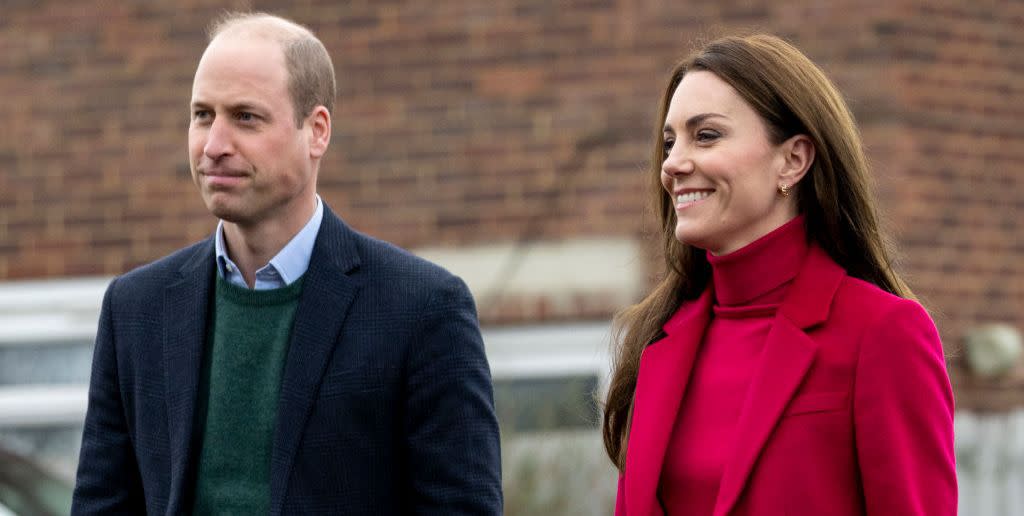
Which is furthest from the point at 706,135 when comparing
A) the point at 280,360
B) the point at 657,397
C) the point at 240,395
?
the point at 240,395

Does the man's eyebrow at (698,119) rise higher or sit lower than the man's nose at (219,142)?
higher

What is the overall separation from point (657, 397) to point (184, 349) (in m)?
1.07

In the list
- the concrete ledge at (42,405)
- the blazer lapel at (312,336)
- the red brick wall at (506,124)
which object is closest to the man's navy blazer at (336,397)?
the blazer lapel at (312,336)

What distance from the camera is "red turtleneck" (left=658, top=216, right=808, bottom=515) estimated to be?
3.33 m

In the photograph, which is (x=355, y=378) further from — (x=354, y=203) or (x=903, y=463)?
(x=354, y=203)

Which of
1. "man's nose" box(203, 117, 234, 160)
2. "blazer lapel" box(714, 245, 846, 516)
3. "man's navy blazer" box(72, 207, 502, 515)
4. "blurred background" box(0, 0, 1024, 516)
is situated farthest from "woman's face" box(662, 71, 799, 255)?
"blurred background" box(0, 0, 1024, 516)

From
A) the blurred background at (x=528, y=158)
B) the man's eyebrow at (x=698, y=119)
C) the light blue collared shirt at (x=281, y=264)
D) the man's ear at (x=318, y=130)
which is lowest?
the blurred background at (x=528, y=158)

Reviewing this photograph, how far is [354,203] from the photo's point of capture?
328 inches

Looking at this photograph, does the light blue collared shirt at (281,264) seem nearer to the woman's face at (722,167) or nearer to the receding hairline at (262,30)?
the receding hairline at (262,30)

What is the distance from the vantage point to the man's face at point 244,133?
3.70 metres

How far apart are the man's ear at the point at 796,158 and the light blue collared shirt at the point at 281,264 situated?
3.63 feet

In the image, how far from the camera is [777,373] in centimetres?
326

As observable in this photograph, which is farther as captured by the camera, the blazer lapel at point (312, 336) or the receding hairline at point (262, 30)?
the receding hairline at point (262, 30)

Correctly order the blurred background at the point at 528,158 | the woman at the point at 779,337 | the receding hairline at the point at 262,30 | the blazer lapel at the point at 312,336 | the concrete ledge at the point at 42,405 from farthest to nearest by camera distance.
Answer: the concrete ledge at the point at 42,405, the blurred background at the point at 528,158, the receding hairline at the point at 262,30, the blazer lapel at the point at 312,336, the woman at the point at 779,337
